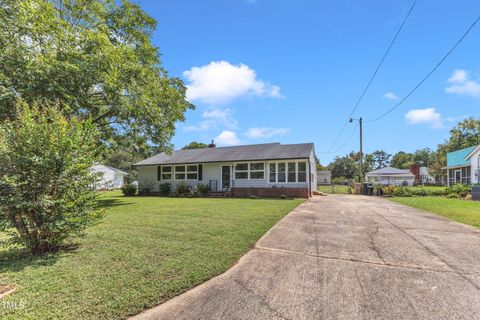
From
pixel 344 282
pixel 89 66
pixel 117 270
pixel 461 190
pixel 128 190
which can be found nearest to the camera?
pixel 344 282

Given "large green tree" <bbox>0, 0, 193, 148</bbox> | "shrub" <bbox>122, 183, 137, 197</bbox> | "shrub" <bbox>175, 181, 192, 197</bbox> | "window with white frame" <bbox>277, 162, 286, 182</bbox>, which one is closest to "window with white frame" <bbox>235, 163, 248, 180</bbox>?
"window with white frame" <bbox>277, 162, 286, 182</bbox>

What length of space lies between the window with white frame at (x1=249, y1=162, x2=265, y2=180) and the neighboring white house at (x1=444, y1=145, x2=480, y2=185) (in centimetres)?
1925

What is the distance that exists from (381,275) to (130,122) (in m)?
14.3

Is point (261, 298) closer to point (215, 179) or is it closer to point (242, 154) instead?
point (242, 154)

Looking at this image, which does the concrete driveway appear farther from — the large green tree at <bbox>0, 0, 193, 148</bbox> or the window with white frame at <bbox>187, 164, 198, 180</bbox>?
the window with white frame at <bbox>187, 164, 198, 180</bbox>

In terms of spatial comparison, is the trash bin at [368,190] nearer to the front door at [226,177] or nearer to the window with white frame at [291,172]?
the window with white frame at [291,172]

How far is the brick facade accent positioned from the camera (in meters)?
16.9

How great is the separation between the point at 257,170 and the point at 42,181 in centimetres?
1544

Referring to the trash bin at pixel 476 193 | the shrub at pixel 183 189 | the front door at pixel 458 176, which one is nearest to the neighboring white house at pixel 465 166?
the front door at pixel 458 176

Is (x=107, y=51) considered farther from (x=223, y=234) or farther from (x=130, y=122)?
(x=223, y=234)

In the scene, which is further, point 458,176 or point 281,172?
point 458,176

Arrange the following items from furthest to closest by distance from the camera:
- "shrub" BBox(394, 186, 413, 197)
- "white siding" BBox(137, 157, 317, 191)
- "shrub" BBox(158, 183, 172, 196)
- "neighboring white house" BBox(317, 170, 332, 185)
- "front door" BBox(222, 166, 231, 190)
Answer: "neighboring white house" BBox(317, 170, 332, 185)
"shrub" BBox(158, 183, 172, 196)
"front door" BBox(222, 166, 231, 190)
"shrub" BBox(394, 186, 413, 197)
"white siding" BBox(137, 157, 317, 191)

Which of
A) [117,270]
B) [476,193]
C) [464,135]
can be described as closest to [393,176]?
[464,135]

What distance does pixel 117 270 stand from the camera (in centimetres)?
374
